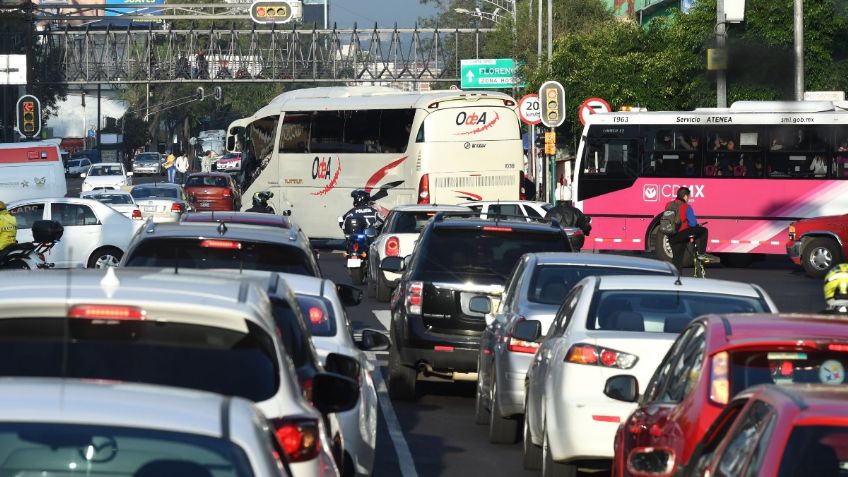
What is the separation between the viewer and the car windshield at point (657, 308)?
1016 centimetres

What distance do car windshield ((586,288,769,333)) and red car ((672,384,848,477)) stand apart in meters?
4.24

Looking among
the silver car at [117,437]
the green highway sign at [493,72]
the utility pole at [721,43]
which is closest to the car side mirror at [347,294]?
the silver car at [117,437]

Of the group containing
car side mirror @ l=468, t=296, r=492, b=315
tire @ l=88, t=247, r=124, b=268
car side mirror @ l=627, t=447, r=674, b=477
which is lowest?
tire @ l=88, t=247, r=124, b=268

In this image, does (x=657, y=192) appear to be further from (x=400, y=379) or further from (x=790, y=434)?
(x=790, y=434)

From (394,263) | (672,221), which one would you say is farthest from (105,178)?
(394,263)

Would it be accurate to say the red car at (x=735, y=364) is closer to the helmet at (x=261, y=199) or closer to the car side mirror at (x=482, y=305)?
the car side mirror at (x=482, y=305)

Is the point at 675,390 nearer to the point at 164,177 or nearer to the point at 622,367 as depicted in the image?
the point at 622,367

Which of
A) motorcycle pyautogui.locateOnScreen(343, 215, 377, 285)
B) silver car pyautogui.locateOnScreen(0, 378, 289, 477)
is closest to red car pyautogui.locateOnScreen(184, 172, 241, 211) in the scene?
motorcycle pyautogui.locateOnScreen(343, 215, 377, 285)

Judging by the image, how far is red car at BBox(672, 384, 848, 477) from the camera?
5.07 meters

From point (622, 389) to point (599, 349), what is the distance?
1621mm

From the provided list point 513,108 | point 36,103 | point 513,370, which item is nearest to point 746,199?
point 513,108

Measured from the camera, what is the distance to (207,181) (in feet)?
168

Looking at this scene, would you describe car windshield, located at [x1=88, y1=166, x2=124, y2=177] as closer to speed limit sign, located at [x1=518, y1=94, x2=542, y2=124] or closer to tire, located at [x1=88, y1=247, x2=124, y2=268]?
speed limit sign, located at [x1=518, y1=94, x2=542, y2=124]

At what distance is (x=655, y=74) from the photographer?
152 feet
